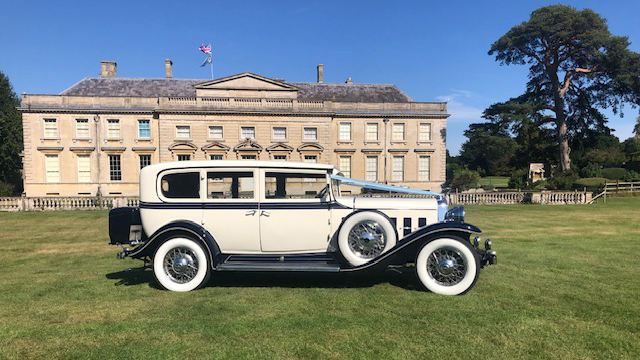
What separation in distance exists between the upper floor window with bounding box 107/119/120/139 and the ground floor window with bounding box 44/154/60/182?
4595 mm

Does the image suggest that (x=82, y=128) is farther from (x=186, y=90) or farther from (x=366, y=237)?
(x=366, y=237)

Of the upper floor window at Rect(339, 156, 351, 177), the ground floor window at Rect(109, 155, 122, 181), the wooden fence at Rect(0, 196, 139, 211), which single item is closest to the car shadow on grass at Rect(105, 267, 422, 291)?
the wooden fence at Rect(0, 196, 139, 211)

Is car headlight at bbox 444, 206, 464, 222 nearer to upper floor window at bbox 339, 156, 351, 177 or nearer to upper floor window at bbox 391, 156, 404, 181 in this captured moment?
upper floor window at bbox 339, 156, 351, 177

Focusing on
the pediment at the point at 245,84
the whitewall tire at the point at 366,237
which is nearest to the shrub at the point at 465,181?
the pediment at the point at 245,84

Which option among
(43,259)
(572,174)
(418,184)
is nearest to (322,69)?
(418,184)

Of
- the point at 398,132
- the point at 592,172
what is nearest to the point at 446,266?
the point at 398,132

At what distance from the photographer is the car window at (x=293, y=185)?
17.7 ft

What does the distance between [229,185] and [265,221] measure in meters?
0.88

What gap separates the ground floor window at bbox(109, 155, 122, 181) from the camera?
27.7m

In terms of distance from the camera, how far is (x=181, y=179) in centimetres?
545

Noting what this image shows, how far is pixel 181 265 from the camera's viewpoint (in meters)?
5.19

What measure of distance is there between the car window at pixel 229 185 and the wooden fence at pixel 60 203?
17.7 metres

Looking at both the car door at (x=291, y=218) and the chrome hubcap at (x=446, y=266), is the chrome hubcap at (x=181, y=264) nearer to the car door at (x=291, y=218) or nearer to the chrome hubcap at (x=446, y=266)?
the car door at (x=291, y=218)

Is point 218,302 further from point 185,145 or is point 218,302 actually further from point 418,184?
point 418,184
